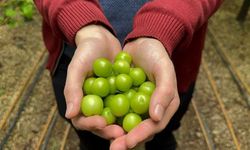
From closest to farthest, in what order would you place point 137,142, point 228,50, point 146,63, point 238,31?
1. point 137,142
2. point 146,63
3. point 228,50
4. point 238,31

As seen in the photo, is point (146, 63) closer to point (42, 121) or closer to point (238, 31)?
point (42, 121)

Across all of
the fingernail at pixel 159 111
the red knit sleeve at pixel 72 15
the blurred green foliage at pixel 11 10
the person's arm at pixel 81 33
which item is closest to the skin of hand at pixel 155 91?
the fingernail at pixel 159 111

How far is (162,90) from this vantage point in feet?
4.28

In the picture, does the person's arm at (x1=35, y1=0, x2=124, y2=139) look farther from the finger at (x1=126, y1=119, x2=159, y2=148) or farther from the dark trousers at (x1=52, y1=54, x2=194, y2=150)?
the dark trousers at (x1=52, y1=54, x2=194, y2=150)

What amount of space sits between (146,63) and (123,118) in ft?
0.84

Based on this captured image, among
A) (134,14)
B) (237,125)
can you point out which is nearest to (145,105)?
(134,14)

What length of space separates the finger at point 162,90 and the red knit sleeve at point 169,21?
19 cm

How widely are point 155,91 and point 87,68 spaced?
31 centimetres

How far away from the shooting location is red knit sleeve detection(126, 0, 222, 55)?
5.23 feet

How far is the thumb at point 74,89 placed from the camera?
1.30m

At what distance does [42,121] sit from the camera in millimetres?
2934

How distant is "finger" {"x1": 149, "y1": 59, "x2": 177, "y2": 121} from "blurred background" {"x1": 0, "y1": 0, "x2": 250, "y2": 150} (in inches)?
62.2

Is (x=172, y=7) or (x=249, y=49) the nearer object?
(x=172, y=7)

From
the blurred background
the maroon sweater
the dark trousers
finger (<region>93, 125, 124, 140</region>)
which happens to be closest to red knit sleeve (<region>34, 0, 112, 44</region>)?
the maroon sweater
